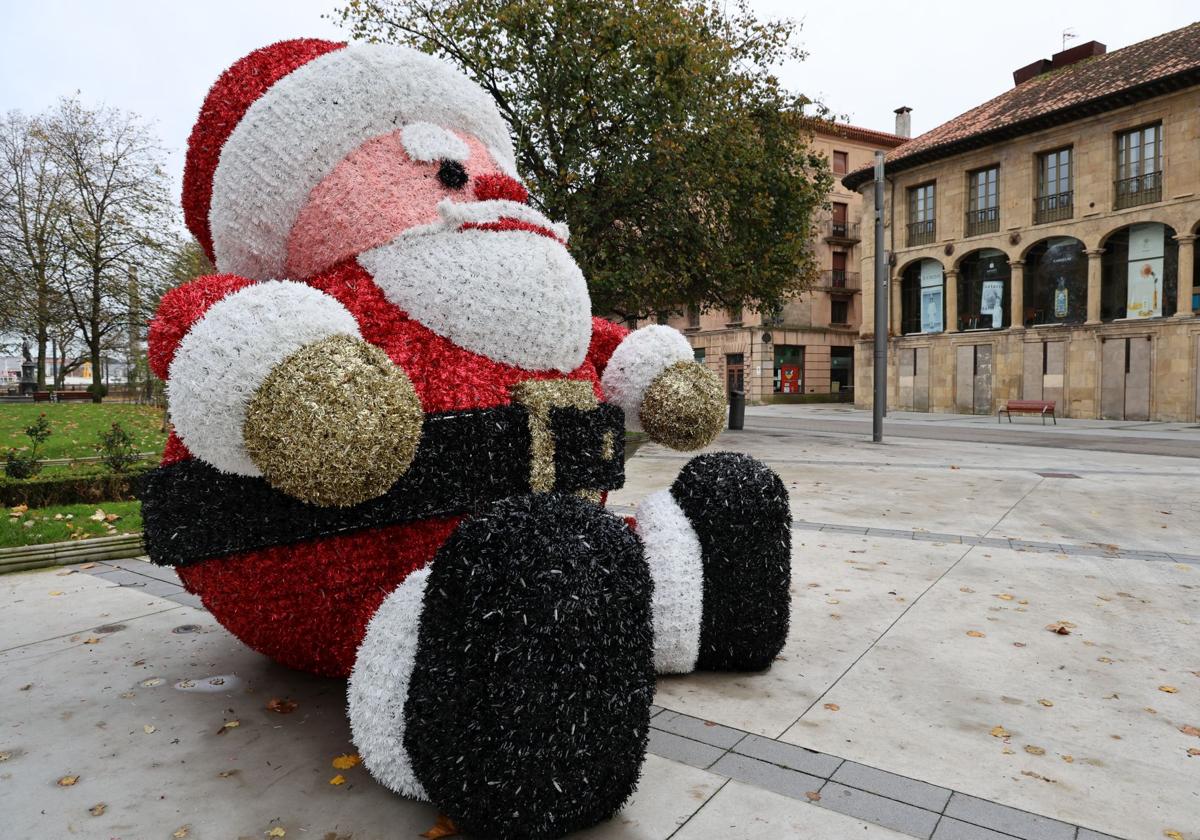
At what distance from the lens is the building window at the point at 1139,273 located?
21.5 m

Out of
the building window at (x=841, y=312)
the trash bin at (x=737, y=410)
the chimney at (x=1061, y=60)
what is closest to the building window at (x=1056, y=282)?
the chimney at (x=1061, y=60)

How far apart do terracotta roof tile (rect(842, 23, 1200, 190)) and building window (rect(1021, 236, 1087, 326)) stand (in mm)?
3879

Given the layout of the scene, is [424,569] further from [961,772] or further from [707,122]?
[707,122]

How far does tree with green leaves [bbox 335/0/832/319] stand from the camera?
1030 centimetres

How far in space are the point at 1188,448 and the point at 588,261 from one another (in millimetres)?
11645

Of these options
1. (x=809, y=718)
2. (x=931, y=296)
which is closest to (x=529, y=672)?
(x=809, y=718)

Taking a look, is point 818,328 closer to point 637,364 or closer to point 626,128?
point 626,128

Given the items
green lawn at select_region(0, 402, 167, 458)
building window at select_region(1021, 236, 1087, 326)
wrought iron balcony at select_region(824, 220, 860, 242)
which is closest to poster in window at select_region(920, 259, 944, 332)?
building window at select_region(1021, 236, 1087, 326)

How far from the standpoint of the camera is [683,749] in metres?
2.69

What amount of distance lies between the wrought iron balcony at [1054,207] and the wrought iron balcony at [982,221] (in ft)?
4.12

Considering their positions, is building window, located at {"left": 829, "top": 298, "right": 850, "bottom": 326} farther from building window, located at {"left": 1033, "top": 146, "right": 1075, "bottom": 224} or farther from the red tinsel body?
the red tinsel body

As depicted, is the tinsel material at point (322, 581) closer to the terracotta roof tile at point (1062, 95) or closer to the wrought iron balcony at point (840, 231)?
the terracotta roof tile at point (1062, 95)

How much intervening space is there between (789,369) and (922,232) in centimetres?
1105

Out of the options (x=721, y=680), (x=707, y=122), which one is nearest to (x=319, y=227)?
(x=721, y=680)
